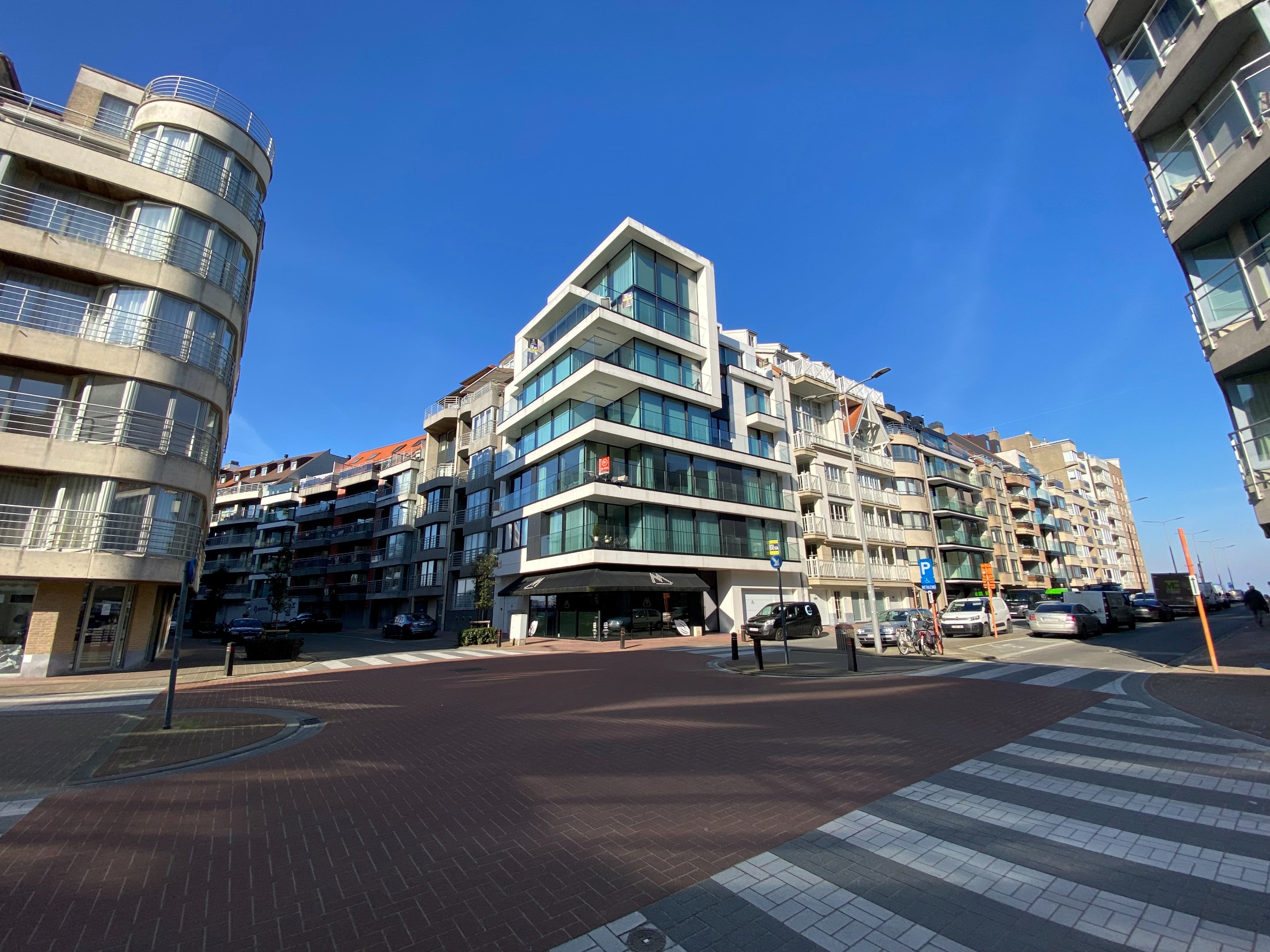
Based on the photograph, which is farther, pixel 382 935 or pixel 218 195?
pixel 218 195

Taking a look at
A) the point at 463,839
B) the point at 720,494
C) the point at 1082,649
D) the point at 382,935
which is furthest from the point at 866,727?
the point at 720,494

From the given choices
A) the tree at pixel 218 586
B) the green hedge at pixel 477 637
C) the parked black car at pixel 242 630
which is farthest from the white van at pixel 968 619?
the tree at pixel 218 586

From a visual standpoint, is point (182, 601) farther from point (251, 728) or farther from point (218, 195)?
point (218, 195)

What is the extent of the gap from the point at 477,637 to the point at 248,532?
4623 cm

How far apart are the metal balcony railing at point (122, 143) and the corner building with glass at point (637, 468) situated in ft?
51.7

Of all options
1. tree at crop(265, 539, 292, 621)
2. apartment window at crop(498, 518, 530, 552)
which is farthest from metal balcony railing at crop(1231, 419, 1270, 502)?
tree at crop(265, 539, 292, 621)

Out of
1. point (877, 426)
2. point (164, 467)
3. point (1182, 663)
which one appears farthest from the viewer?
point (877, 426)

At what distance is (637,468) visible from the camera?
28.2 metres

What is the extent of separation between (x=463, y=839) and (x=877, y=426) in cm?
4424

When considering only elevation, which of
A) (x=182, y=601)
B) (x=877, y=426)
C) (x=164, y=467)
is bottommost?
(x=182, y=601)

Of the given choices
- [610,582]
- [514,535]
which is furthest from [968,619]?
[514,535]

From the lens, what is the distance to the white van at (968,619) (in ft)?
82.7

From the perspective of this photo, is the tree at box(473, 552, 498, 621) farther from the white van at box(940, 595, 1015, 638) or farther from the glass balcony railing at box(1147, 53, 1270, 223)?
the glass balcony railing at box(1147, 53, 1270, 223)

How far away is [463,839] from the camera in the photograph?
4414 millimetres
